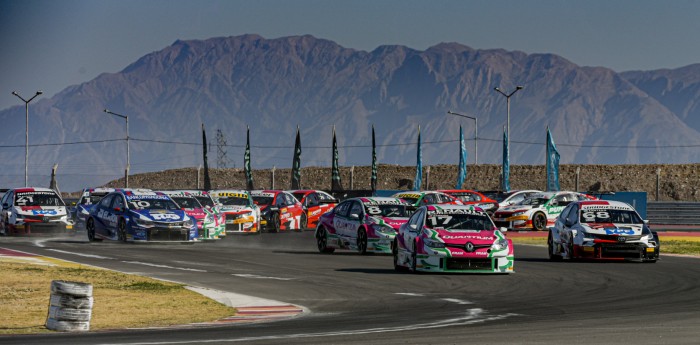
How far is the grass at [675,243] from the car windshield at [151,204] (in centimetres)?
1001

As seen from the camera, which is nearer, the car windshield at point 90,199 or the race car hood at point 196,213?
the race car hood at point 196,213

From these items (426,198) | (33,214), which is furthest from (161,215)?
(426,198)

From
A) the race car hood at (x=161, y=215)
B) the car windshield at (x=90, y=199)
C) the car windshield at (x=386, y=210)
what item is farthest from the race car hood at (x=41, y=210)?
the car windshield at (x=386, y=210)

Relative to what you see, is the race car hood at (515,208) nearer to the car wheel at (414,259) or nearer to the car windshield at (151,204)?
the car windshield at (151,204)

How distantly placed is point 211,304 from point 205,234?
1581 centimetres

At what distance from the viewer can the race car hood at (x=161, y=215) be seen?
32.1m

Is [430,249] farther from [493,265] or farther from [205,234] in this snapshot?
[205,234]

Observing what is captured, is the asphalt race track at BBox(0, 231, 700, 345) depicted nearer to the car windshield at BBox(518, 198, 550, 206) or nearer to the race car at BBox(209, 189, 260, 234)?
the race car at BBox(209, 189, 260, 234)

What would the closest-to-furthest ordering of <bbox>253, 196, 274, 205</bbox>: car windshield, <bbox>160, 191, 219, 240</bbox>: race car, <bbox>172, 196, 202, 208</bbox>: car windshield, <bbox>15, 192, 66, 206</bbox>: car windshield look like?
<bbox>160, 191, 219, 240</bbox>: race car → <bbox>172, 196, 202, 208</bbox>: car windshield → <bbox>15, 192, 66, 206</bbox>: car windshield → <bbox>253, 196, 274, 205</bbox>: car windshield

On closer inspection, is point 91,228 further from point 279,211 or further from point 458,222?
point 458,222

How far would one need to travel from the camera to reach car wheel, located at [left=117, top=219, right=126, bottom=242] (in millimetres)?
32500

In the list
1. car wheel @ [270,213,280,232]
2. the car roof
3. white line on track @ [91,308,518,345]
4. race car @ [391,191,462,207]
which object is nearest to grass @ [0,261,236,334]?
white line on track @ [91,308,518,345]

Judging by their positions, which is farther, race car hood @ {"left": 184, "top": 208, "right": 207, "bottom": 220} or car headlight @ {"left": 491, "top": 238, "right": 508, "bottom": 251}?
race car hood @ {"left": 184, "top": 208, "right": 207, "bottom": 220}

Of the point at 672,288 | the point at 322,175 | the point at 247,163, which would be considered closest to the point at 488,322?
the point at 672,288
